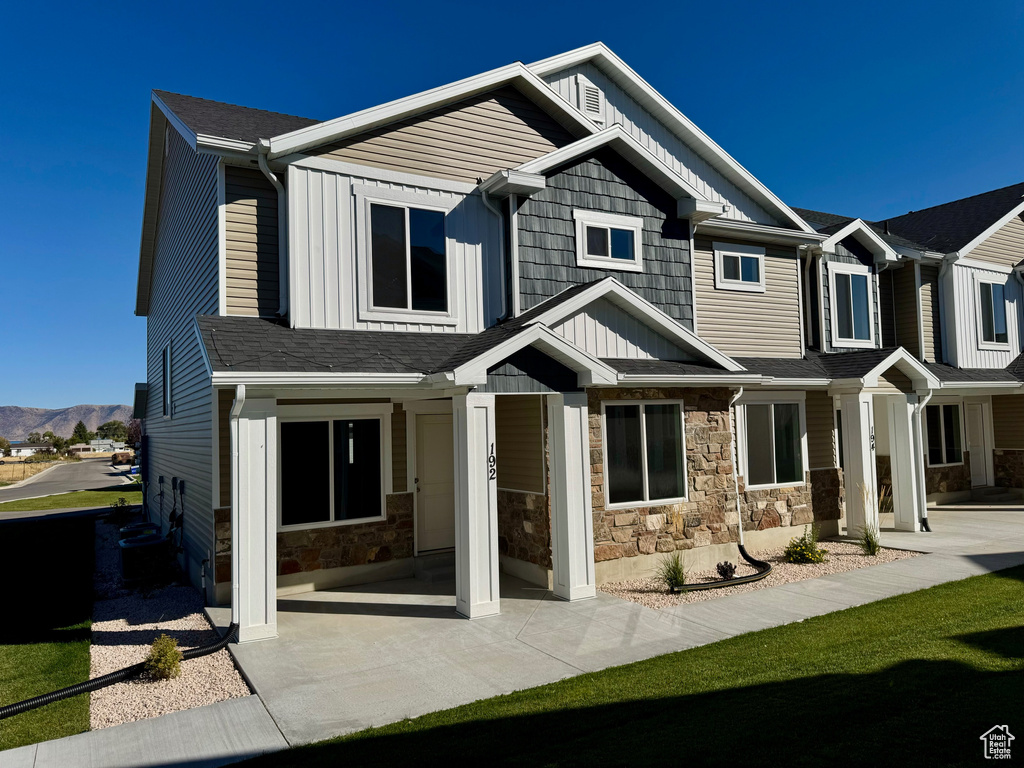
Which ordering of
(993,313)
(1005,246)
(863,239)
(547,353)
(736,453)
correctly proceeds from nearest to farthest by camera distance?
(547,353)
(736,453)
(863,239)
(993,313)
(1005,246)

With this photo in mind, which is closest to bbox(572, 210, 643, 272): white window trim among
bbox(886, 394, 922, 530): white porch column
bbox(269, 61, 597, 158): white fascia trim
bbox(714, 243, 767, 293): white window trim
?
bbox(269, 61, 597, 158): white fascia trim

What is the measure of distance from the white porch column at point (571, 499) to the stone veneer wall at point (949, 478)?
39.7 ft

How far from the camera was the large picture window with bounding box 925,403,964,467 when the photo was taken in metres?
16.8

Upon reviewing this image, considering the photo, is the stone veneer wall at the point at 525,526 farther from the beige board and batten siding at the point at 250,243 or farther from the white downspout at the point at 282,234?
the beige board and batten siding at the point at 250,243

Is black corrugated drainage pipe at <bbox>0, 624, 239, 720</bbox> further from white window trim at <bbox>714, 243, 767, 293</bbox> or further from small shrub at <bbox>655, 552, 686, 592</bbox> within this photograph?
white window trim at <bbox>714, 243, 767, 293</bbox>

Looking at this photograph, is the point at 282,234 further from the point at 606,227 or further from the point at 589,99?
the point at 589,99

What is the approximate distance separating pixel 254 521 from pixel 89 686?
6.61ft

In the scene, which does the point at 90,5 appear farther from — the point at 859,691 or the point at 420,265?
the point at 859,691

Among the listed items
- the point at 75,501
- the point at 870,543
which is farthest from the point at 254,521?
the point at 75,501

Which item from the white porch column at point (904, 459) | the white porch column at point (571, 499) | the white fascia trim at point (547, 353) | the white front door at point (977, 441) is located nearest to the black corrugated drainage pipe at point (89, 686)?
the white fascia trim at point (547, 353)

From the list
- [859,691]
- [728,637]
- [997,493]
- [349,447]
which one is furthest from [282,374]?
[997,493]

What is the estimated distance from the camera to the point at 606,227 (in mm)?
10570

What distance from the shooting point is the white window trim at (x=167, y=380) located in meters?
13.1

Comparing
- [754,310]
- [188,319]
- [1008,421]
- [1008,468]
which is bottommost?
[1008,468]
